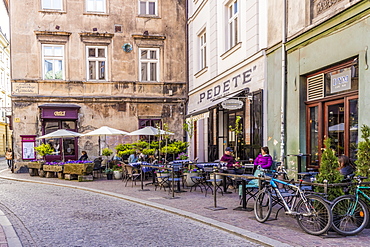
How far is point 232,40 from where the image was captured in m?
15.8

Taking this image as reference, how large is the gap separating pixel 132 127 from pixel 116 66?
12.1 ft

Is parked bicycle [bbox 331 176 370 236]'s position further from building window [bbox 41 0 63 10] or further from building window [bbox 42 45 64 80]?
building window [bbox 41 0 63 10]

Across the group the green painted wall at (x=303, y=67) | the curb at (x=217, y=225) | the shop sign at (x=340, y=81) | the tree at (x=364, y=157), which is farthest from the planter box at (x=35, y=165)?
the tree at (x=364, y=157)

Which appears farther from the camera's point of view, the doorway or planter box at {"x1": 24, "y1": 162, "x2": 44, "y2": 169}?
planter box at {"x1": 24, "y1": 162, "x2": 44, "y2": 169}

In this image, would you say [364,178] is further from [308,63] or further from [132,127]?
[132,127]

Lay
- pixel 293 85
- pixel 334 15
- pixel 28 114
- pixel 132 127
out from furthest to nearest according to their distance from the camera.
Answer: pixel 132 127 < pixel 28 114 < pixel 293 85 < pixel 334 15

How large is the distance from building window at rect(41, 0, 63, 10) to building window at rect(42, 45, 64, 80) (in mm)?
2185

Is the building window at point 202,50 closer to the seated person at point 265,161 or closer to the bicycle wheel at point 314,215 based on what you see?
the seated person at point 265,161

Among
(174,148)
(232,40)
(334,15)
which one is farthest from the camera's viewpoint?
(232,40)

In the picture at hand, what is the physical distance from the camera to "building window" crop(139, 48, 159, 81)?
2306 centimetres

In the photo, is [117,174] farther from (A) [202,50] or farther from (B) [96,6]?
(B) [96,6]

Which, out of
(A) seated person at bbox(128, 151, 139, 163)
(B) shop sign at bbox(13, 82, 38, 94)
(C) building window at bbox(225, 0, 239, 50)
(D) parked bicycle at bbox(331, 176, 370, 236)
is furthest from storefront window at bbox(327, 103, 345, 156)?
(B) shop sign at bbox(13, 82, 38, 94)

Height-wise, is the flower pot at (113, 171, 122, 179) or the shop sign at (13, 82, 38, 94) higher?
the shop sign at (13, 82, 38, 94)

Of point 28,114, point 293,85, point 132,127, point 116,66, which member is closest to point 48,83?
point 28,114
